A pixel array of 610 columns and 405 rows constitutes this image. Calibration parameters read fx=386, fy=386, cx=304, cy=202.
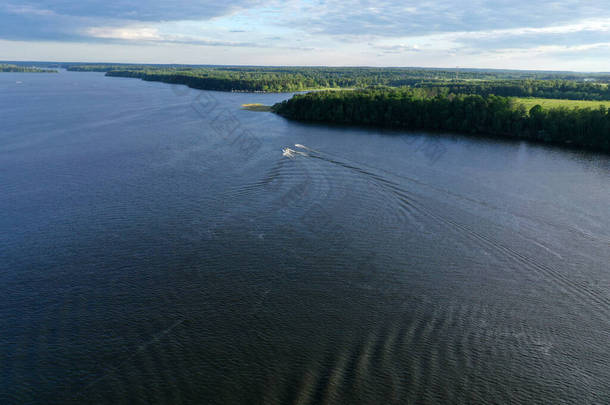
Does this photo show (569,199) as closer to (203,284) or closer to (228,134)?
(203,284)

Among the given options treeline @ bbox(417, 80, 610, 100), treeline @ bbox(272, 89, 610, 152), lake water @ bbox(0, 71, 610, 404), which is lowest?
lake water @ bbox(0, 71, 610, 404)

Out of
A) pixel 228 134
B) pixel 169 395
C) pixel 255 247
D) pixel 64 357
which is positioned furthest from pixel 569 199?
pixel 228 134

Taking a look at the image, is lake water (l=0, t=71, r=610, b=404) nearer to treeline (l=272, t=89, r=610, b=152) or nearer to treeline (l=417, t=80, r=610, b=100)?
treeline (l=272, t=89, r=610, b=152)

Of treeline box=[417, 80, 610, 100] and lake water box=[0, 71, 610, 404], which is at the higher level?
treeline box=[417, 80, 610, 100]

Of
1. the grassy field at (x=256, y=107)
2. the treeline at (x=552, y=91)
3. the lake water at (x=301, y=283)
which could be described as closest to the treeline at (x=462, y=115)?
the grassy field at (x=256, y=107)

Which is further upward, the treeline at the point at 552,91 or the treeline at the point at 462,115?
the treeline at the point at 552,91

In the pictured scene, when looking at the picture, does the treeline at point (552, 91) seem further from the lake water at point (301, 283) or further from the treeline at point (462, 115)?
the lake water at point (301, 283)

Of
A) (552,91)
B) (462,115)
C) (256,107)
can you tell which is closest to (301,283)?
(462,115)

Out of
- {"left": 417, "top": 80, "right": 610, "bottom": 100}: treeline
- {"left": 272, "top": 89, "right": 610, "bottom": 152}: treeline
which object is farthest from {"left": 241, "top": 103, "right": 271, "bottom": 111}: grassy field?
{"left": 417, "top": 80, "right": 610, "bottom": 100}: treeline
